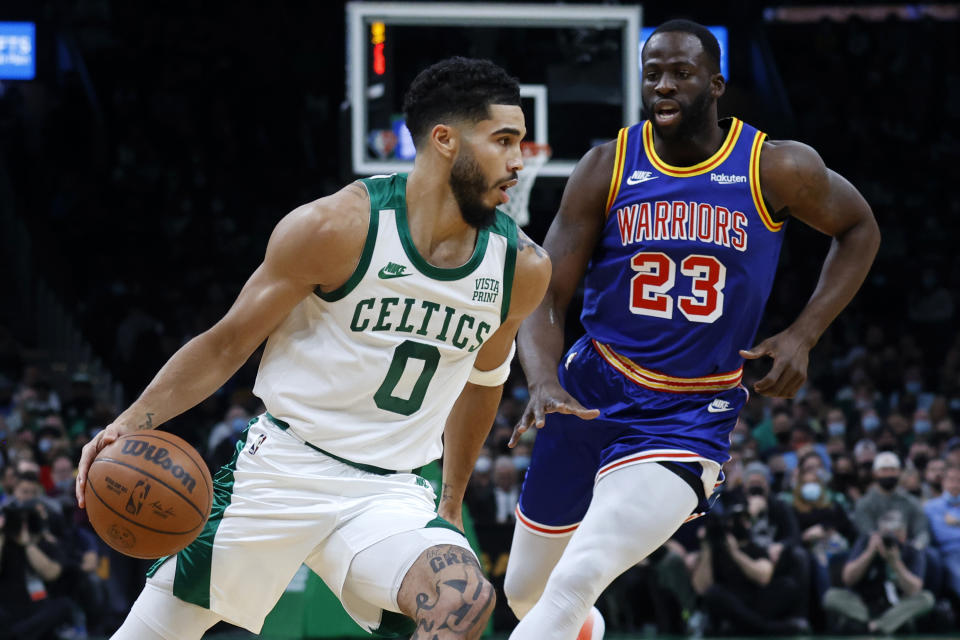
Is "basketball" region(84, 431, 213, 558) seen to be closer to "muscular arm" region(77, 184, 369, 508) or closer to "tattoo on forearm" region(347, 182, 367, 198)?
"muscular arm" region(77, 184, 369, 508)

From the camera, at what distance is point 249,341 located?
4.02 metres

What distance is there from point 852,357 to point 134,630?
13.1 meters

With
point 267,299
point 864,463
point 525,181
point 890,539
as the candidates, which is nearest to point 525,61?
point 525,181

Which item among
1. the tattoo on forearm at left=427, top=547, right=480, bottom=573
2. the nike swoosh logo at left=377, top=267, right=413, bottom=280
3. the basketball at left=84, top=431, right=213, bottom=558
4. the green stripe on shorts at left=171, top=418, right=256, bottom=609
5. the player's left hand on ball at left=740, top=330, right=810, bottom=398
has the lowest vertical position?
the green stripe on shorts at left=171, top=418, right=256, bottom=609

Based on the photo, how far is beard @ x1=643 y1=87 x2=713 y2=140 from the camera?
4.83 meters

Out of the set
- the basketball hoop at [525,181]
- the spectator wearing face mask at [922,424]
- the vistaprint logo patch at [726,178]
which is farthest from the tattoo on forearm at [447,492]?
the spectator wearing face mask at [922,424]

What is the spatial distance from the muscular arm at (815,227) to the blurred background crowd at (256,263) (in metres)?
5.46

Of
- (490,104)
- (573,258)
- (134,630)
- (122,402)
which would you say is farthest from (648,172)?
(122,402)

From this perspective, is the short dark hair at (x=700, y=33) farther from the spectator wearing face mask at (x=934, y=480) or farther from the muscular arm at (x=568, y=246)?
the spectator wearing face mask at (x=934, y=480)

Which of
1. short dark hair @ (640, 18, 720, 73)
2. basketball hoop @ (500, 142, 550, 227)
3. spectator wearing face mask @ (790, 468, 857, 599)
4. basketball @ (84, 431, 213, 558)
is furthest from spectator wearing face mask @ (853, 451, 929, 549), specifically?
basketball @ (84, 431, 213, 558)

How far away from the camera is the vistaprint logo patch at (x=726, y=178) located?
4879mm

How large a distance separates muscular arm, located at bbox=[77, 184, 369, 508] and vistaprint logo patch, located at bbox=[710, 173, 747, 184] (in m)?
1.53

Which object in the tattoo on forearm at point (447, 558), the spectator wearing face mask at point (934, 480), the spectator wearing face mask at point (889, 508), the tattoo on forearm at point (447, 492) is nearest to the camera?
the tattoo on forearm at point (447, 558)

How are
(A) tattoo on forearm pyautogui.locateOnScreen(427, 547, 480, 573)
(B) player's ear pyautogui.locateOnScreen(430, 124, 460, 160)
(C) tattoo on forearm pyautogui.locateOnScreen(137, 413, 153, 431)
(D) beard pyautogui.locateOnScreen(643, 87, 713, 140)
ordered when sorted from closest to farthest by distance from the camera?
(A) tattoo on forearm pyautogui.locateOnScreen(427, 547, 480, 573) → (C) tattoo on forearm pyautogui.locateOnScreen(137, 413, 153, 431) → (B) player's ear pyautogui.locateOnScreen(430, 124, 460, 160) → (D) beard pyautogui.locateOnScreen(643, 87, 713, 140)
